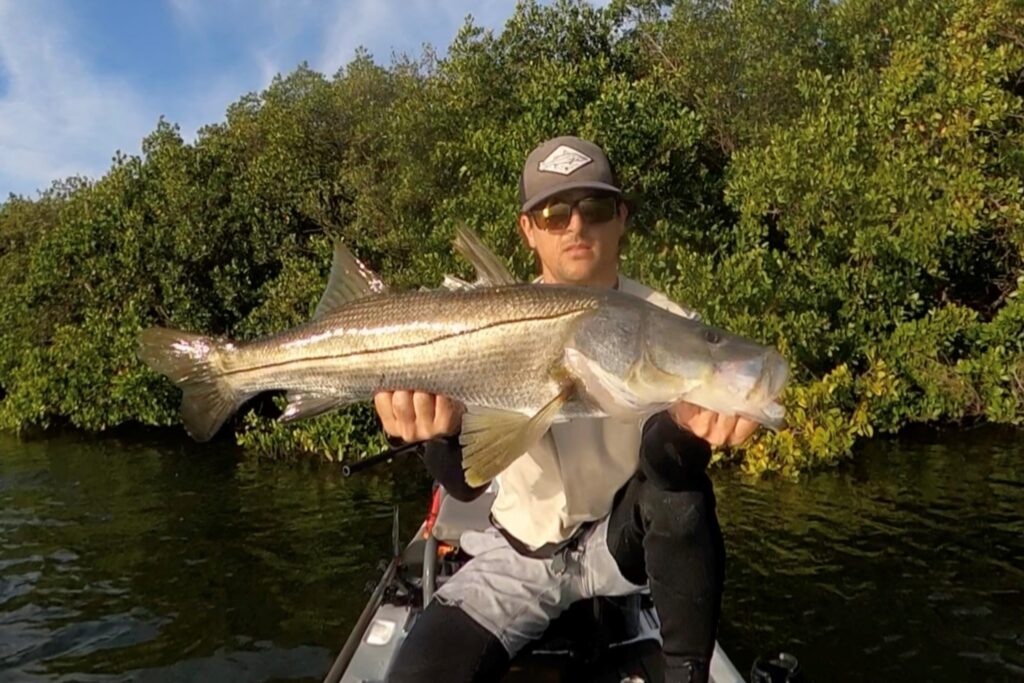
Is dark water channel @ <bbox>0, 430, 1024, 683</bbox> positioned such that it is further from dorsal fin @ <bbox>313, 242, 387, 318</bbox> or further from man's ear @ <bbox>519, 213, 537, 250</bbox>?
dorsal fin @ <bbox>313, 242, 387, 318</bbox>

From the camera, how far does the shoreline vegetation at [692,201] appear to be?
13.5 metres

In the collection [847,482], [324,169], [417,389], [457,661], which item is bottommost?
[847,482]

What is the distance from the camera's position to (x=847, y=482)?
12.8 metres

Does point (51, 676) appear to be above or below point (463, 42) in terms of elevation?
below

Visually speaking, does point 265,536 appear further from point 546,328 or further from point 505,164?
point 546,328

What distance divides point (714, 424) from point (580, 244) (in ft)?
4.01

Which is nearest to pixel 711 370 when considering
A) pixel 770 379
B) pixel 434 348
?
pixel 770 379

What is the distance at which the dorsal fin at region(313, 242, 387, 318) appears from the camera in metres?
3.51

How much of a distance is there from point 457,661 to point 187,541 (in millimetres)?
9560

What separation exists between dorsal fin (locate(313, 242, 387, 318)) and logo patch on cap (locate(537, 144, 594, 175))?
92 centimetres

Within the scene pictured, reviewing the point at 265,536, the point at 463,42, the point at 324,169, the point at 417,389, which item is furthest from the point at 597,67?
the point at 417,389

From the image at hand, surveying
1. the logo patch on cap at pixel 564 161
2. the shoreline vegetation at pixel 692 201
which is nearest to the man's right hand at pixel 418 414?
the logo patch on cap at pixel 564 161

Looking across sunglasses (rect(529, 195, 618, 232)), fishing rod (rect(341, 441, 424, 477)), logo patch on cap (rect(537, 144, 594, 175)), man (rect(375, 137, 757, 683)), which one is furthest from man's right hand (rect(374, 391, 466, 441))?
logo patch on cap (rect(537, 144, 594, 175))

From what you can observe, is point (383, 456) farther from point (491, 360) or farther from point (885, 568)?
point (885, 568)
